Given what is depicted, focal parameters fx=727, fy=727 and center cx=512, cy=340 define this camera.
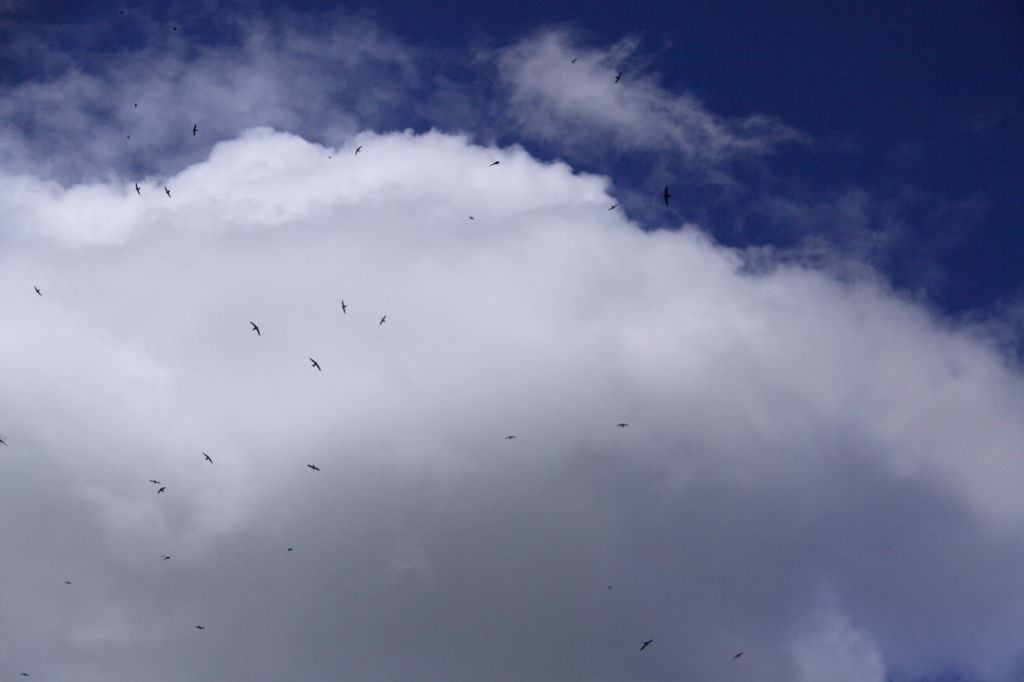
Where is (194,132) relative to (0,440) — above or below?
above

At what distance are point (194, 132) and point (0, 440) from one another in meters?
30.1

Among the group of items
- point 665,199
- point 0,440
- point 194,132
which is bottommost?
point 0,440

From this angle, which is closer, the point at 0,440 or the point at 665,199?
the point at 665,199

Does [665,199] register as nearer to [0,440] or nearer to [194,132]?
[194,132]

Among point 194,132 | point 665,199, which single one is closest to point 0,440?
point 194,132

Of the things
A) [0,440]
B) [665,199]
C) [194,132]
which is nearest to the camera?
[665,199]

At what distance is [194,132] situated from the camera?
6450cm

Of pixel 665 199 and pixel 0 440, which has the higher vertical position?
pixel 665 199

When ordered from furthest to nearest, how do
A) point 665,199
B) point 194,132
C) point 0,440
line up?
1. point 194,132
2. point 0,440
3. point 665,199

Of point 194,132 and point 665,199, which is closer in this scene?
point 665,199

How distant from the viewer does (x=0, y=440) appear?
58219 millimetres

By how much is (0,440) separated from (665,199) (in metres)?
54.8

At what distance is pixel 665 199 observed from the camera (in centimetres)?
4491
